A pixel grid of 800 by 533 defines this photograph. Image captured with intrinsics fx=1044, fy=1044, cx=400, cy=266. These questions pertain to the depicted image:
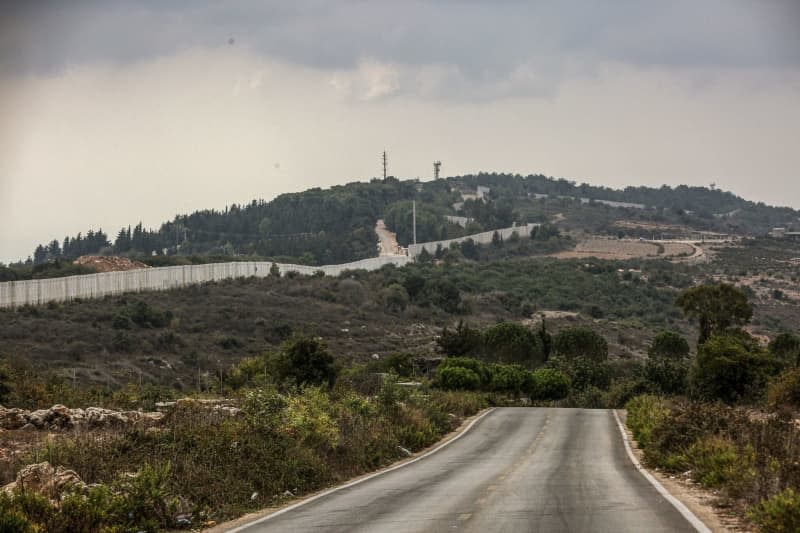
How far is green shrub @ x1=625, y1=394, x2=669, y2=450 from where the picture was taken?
29500 millimetres

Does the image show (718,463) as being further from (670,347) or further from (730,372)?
(670,347)

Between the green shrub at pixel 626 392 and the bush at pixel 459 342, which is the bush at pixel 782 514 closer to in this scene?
the green shrub at pixel 626 392

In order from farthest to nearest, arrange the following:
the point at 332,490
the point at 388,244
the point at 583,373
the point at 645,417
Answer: the point at 388,244
the point at 583,373
the point at 645,417
the point at 332,490

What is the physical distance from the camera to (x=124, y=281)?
9019 centimetres

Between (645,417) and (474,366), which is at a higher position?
(645,417)

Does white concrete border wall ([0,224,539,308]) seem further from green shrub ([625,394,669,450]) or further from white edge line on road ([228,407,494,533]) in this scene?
white edge line on road ([228,407,494,533])

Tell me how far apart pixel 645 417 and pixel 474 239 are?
490 feet

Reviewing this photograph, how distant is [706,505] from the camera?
17.0 metres

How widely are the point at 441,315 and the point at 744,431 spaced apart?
82745mm

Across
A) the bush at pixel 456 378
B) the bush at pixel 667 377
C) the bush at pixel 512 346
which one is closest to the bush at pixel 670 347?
the bush at pixel 512 346

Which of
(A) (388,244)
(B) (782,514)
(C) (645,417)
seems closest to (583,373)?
(C) (645,417)

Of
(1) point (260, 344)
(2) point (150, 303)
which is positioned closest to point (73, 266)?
(2) point (150, 303)

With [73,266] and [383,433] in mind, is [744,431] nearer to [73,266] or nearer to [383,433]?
[383,433]

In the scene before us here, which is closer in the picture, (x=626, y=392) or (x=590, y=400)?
(x=626, y=392)
